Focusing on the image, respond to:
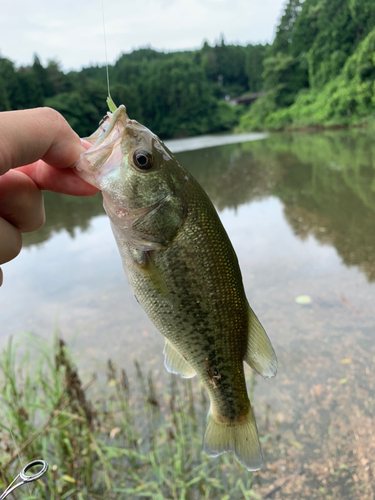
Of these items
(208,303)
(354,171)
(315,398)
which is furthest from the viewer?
(354,171)

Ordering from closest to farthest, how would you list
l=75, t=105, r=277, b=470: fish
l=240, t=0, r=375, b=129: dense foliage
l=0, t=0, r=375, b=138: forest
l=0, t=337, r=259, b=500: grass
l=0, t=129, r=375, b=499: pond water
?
l=75, t=105, r=277, b=470: fish → l=0, t=337, r=259, b=500: grass → l=0, t=129, r=375, b=499: pond water → l=0, t=0, r=375, b=138: forest → l=240, t=0, r=375, b=129: dense foliage

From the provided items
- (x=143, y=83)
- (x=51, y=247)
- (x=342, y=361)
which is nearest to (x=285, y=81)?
(x=143, y=83)

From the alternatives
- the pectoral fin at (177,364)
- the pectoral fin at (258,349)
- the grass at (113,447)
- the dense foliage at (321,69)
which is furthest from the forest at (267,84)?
the pectoral fin at (258,349)

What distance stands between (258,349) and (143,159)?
985mm

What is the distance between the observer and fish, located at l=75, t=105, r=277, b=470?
1.43m

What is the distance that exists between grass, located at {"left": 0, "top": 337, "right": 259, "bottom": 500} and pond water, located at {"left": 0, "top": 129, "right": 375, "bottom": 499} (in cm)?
56

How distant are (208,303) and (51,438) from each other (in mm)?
2472

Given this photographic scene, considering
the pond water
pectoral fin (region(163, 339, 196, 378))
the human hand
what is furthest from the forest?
pectoral fin (region(163, 339, 196, 378))

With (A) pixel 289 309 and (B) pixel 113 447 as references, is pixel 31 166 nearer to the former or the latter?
(B) pixel 113 447

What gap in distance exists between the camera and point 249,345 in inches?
60.6

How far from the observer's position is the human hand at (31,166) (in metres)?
1.29

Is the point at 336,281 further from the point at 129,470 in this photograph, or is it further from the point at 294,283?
the point at 129,470

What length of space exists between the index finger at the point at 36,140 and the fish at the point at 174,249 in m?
0.10

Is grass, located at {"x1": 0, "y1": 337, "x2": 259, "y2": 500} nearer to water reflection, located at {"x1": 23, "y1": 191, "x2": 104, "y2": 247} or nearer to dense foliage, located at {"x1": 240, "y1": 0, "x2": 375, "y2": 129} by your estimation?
water reflection, located at {"x1": 23, "y1": 191, "x2": 104, "y2": 247}
